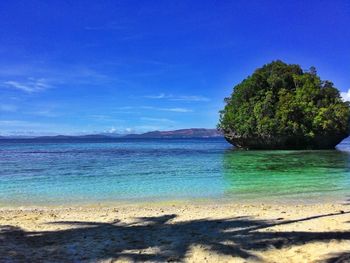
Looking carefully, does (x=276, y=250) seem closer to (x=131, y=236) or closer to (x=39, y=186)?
(x=131, y=236)

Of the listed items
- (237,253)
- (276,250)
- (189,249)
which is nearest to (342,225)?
(276,250)

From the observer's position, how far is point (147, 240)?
856 centimetres

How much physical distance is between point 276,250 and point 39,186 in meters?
15.1

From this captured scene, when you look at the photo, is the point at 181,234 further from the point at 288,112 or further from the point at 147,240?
the point at 288,112

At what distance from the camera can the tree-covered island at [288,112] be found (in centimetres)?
5719

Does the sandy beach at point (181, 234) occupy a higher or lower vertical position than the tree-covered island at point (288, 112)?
lower

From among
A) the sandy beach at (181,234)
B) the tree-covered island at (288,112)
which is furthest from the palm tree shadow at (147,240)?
the tree-covered island at (288,112)

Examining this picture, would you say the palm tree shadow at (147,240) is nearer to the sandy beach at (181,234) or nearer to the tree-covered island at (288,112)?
the sandy beach at (181,234)

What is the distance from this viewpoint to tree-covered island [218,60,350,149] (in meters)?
57.2

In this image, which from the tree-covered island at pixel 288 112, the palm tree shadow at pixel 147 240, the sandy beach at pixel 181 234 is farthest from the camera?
the tree-covered island at pixel 288 112

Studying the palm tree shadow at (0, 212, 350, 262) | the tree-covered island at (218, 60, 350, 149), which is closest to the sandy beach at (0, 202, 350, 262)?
the palm tree shadow at (0, 212, 350, 262)

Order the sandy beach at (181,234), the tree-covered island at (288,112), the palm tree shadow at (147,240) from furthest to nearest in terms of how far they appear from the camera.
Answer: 1. the tree-covered island at (288,112)
2. the palm tree shadow at (147,240)
3. the sandy beach at (181,234)

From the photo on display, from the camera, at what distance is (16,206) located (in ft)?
48.8

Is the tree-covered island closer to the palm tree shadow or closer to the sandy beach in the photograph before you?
the sandy beach
